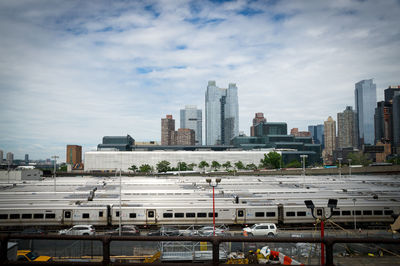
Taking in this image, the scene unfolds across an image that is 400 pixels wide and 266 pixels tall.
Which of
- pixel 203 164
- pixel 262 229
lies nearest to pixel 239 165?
pixel 203 164

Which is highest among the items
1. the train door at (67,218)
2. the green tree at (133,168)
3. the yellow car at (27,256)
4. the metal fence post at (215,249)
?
the metal fence post at (215,249)

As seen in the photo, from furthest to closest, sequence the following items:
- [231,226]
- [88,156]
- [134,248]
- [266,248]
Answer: [88,156]
[231,226]
[266,248]
[134,248]

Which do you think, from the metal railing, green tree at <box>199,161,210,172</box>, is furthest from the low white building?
the metal railing

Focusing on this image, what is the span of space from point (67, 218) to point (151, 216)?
374 inches

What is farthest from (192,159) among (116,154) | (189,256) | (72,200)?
(189,256)

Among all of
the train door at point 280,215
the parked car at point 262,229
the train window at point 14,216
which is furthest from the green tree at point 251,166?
the train window at point 14,216

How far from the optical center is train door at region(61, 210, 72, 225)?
30984 mm

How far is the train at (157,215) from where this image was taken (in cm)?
3102

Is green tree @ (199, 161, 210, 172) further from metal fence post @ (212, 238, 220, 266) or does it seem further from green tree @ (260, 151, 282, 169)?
metal fence post @ (212, 238, 220, 266)

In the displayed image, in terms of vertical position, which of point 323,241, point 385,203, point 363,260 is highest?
point 323,241

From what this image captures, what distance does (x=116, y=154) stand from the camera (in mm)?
175000

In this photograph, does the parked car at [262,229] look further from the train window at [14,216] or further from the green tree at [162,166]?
the green tree at [162,166]

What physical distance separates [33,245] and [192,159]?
170 m

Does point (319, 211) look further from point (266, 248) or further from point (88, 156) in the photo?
point (88, 156)
